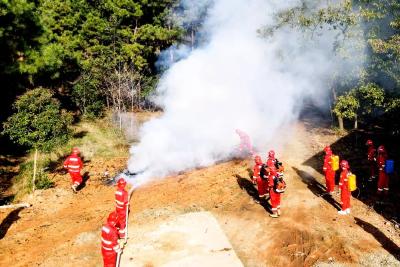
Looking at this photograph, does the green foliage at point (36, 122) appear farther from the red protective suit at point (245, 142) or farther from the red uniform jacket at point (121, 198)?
the red protective suit at point (245, 142)

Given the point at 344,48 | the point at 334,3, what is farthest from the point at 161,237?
the point at 334,3

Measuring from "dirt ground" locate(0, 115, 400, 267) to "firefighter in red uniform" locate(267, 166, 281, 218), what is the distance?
0.26 meters

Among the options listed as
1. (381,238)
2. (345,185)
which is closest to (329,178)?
(345,185)

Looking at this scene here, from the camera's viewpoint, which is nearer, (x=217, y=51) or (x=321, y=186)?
(x=321, y=186)

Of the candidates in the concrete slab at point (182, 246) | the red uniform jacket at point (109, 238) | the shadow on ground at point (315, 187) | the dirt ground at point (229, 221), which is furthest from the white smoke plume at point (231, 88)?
the red uniform jacket at point (109, 238)

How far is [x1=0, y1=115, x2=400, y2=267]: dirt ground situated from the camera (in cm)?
970

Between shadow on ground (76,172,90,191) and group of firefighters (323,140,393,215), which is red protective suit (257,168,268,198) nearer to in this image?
group of firefighters (323,140,393,215)

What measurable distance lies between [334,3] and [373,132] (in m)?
7.43

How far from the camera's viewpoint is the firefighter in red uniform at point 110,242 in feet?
28.2

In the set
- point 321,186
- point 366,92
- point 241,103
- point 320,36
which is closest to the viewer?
point 321,186

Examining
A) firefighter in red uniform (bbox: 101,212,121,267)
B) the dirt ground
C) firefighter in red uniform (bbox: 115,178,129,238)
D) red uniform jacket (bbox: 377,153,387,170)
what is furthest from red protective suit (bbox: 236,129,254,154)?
firefighter in red uniform (bbox: 101,212,121,267)

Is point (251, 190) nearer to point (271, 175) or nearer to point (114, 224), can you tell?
point (271, 175)

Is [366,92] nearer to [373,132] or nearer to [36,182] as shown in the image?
[373,132]

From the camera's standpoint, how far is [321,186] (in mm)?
13758
